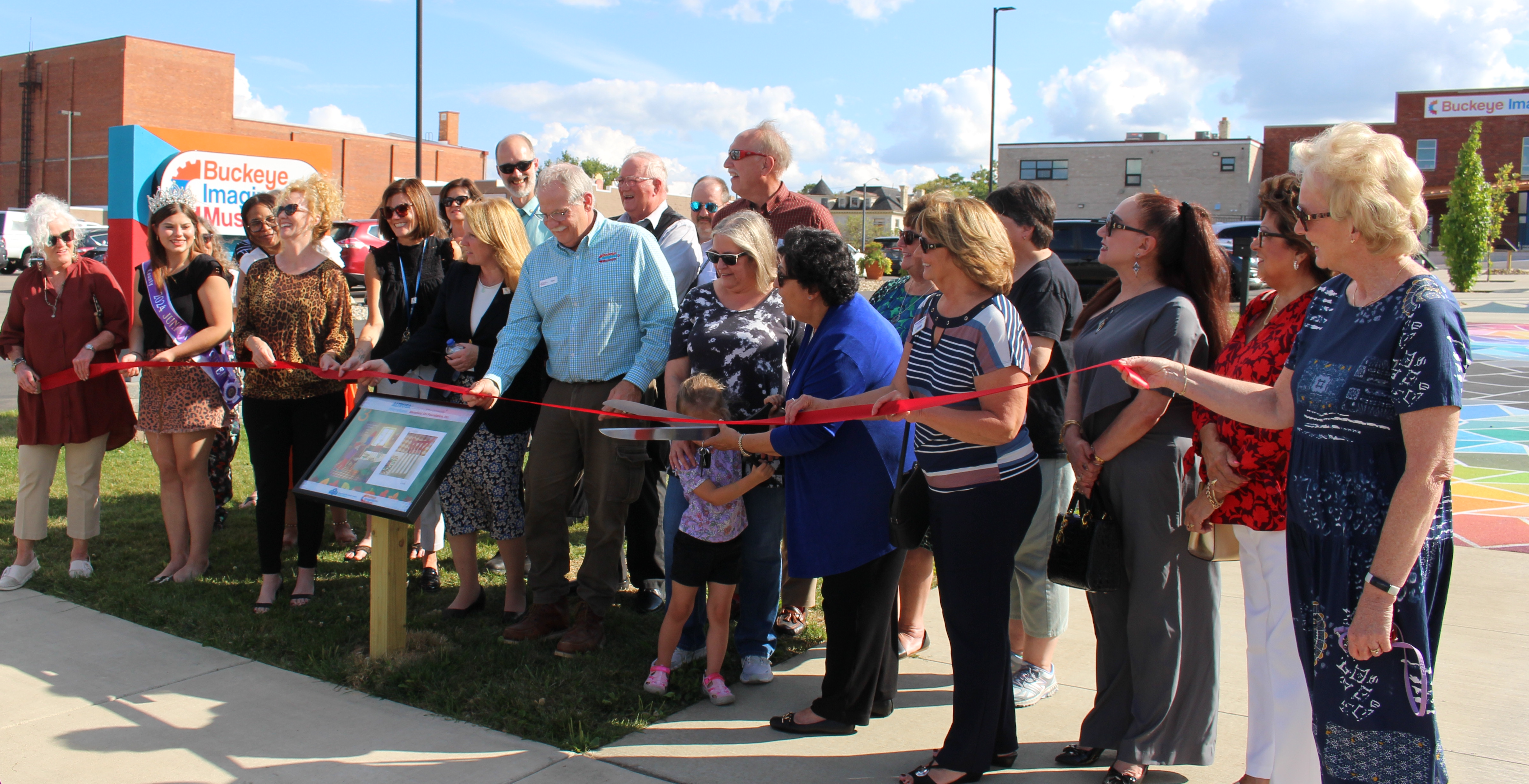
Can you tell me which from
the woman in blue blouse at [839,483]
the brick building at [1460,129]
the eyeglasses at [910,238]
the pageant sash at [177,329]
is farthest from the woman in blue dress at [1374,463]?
the brick building at [1460,129]

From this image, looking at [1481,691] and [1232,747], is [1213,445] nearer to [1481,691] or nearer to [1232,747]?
[1232,747]

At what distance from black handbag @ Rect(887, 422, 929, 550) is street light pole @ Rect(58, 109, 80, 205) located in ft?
207

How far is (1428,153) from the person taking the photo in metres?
48.0

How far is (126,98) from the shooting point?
51.8 metres

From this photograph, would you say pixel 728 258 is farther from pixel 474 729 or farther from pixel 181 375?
pixel 181 375

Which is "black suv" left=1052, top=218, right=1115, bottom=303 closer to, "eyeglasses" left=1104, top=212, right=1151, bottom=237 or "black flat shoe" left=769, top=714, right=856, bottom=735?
"eyeglasses" left=1104, top=212, right=1151, bottom=237

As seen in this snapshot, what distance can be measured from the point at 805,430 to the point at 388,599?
6.74ft

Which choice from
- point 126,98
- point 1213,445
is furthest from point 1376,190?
point 126,98

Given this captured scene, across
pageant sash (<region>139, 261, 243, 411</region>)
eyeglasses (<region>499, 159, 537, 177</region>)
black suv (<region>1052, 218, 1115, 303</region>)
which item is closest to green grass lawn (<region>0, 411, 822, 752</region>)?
pageant sash (<region>139, 261, 243, 411</region>)

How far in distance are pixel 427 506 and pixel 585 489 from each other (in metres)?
0.95

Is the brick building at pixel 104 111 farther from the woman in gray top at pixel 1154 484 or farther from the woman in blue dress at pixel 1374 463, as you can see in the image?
the woman in blue dress at pixel 1374 463

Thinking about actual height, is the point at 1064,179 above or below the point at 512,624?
above

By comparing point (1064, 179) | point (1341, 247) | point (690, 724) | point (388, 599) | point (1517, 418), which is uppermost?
point (1064, 179)

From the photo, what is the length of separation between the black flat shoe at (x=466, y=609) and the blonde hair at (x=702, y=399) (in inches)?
73.1
